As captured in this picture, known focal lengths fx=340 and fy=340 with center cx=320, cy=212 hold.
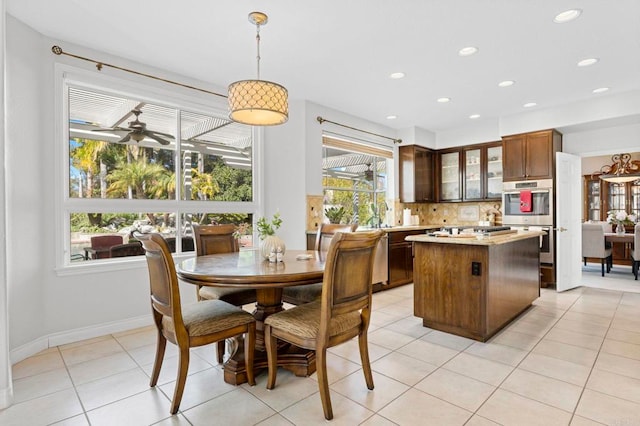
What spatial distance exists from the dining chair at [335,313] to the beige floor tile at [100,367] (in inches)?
47.3

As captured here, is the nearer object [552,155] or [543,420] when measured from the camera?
[543,420]

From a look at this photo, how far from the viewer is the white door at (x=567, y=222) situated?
4.80 m

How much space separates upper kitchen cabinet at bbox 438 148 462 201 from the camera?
619 cm

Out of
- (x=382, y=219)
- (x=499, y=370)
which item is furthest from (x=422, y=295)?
(x=382, y=219)

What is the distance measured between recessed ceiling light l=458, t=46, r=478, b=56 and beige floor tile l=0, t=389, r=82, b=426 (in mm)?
4028

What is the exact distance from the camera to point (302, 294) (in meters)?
2.74

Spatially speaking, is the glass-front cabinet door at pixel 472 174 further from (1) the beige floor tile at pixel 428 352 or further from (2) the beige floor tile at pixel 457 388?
(2) the beige floor tile at pixel 457 388

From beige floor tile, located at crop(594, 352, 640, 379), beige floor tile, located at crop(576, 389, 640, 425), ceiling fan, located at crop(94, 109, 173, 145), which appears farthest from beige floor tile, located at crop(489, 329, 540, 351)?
ceiling fan, located at crop(94, 109, 173, 145)

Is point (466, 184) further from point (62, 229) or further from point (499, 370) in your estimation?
point (62, 229)

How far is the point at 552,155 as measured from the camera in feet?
16.1

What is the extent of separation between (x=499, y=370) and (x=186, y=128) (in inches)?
150

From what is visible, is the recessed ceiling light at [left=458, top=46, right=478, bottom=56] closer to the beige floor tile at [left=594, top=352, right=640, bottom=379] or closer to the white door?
the white door

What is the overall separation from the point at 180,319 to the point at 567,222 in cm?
532

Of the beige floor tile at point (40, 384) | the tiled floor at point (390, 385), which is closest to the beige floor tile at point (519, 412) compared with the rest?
the tiled floor at point (390, 385)
